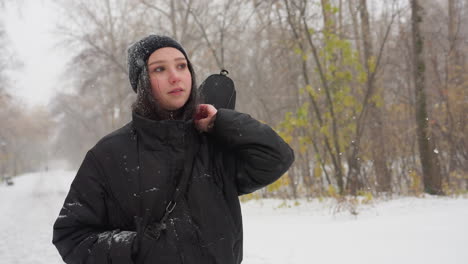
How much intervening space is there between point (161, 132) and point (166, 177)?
0.19 metres

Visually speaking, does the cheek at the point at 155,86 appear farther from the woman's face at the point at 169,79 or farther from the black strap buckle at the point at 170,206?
the black strap buckle at the point at 170,206

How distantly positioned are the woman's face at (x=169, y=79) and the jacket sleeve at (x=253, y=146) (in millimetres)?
200

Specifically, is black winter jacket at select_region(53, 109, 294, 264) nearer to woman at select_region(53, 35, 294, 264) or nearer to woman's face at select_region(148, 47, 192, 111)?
woman at select_region(53, 35, 294, 264)

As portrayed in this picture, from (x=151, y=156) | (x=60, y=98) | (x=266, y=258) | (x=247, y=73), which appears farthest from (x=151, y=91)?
(x=60, y=98)

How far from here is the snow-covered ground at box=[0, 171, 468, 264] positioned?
437 cm

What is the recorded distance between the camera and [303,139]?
8773mm

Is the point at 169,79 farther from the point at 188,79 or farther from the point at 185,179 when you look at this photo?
the point at 185,179

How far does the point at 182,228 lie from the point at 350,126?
804 cm

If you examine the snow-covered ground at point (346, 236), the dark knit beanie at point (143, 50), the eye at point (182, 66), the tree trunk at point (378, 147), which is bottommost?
the snow-covered ground at point (346, 236)

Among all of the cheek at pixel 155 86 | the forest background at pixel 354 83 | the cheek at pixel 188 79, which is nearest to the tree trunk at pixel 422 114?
the forest background at pixel 354 83

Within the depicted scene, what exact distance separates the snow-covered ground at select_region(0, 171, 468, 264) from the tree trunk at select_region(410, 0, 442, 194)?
3.50ft

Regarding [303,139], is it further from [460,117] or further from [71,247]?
[71,247]

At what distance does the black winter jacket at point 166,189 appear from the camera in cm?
141

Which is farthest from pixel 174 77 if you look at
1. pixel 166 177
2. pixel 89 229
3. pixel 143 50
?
pixel 89 229
